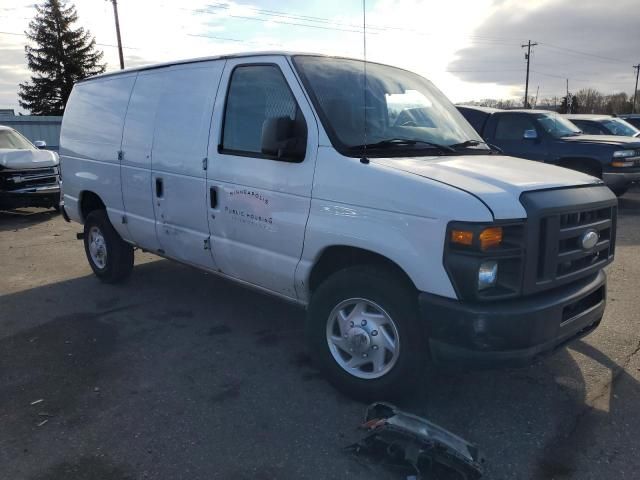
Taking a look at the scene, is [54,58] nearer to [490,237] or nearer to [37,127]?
[37,127]

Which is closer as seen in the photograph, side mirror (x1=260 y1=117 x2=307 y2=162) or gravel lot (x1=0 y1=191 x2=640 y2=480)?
gravel lot (x1=0 y1=191 x2=640 y2=480)

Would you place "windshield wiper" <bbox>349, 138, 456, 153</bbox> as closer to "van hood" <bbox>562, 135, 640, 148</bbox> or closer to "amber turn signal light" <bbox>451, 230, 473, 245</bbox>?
"amber turn signal light" <bbox>451, 230, 473, 245</bbox>

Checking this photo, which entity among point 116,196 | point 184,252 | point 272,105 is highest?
point 272,105

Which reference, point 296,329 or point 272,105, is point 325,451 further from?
point 272,105

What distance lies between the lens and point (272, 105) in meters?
3.85

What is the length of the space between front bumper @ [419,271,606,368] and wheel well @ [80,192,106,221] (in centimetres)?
437

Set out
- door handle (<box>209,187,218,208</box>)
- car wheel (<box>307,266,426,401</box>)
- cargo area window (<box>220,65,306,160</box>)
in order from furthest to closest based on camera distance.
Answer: door handle (<box>209,187,218,208</box>) → cargo area window (<box>220,65,306,160</box>) → car wheel (<box>307,266,426,401</box>)

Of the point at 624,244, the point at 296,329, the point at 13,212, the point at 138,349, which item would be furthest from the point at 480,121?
the point at 13,212

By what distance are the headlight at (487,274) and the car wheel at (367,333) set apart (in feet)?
1.43

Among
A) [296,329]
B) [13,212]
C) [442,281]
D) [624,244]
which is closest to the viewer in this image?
[442,281]

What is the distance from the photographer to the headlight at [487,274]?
9.21ft

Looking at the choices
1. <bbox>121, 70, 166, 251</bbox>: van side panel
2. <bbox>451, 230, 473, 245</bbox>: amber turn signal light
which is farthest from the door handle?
<bbox>451, 230, 473, 245</bbox>: amber turn signal light

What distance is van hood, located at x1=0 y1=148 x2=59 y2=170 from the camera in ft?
35.4

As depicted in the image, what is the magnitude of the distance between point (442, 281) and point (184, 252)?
2.59 m
